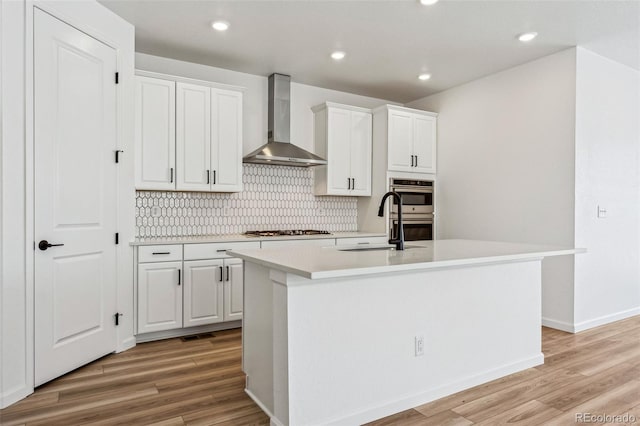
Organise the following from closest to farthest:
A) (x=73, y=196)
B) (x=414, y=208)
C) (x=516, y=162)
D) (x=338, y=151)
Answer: (x=73, y=196), (x=516, y=162), (x=338, y=151), (x=414, y=208)

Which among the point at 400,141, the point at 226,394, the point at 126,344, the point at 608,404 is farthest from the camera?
the point at 400,141

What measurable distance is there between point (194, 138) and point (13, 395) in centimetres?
244

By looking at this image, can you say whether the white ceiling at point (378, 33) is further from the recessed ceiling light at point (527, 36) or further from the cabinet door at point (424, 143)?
the cabinet door at point (424, 143)

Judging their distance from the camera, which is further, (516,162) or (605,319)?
(516,162)

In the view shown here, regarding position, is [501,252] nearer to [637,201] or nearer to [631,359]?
[631,359]

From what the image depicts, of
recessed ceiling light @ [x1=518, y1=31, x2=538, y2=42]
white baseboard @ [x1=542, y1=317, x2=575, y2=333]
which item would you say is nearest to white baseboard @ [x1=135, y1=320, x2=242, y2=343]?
white baseboard @ [x1=542, y1=317, x2=575, y2=333]

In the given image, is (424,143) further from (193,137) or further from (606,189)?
(193,137)

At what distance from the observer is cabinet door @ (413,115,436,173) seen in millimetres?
5199

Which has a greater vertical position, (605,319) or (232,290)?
(232,290)

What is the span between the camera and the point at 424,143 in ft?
17.3

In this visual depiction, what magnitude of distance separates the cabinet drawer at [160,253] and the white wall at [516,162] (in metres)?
3.30

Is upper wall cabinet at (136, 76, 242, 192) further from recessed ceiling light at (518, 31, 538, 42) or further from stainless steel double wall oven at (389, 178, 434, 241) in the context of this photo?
recessed ceiling light at (518, 31, 538, 42)

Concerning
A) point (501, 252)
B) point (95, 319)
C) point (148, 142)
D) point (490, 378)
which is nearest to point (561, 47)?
point (501, 252)

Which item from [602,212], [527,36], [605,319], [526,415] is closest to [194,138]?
[527,36]
